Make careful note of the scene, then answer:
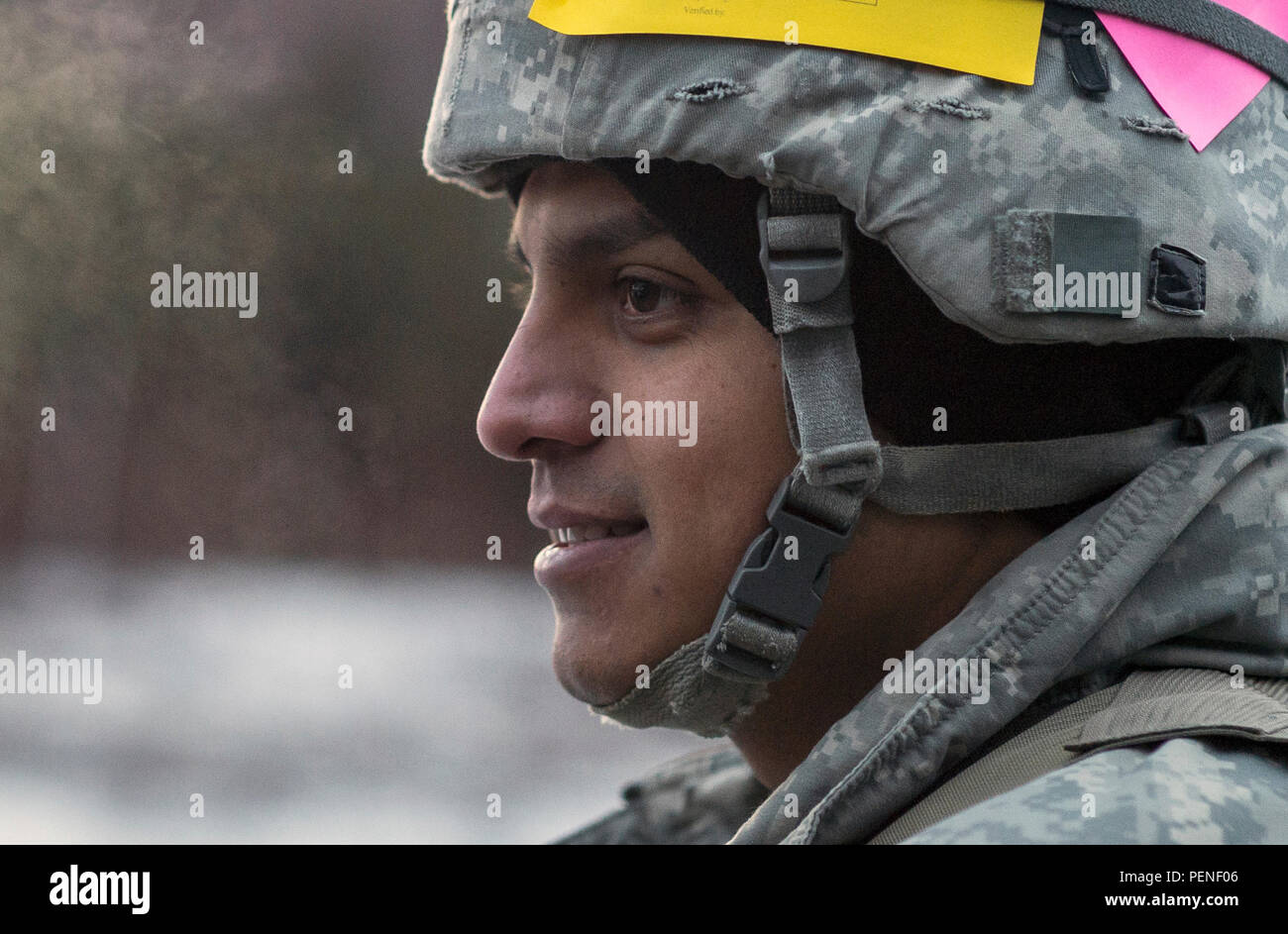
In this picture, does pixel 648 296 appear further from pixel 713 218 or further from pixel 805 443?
pixel 805 443

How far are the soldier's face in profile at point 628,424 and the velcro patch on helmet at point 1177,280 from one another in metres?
0.42

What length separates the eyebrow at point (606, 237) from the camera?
4.94 ft

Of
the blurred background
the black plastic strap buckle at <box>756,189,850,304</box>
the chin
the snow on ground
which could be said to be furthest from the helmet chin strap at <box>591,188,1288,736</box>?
the blurred background

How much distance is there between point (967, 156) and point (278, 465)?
23.5 feet

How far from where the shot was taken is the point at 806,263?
1431 mm

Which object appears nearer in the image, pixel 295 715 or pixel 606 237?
pixel 606 237

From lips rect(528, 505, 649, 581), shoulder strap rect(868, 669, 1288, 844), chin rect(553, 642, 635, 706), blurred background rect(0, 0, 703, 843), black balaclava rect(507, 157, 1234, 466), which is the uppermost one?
blurred background rect(0, 0, 703, 843)

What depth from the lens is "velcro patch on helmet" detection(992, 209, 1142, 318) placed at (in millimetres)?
1382

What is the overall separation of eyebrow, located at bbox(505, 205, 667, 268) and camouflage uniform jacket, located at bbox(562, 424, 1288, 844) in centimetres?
56

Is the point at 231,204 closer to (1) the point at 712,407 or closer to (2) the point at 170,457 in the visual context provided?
(2) the point at 170,457

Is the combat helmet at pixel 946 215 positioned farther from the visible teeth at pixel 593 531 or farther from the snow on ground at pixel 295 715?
the snow on ground at pixel 295 715

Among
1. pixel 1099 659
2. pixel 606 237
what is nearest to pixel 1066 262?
pixel 1099 659

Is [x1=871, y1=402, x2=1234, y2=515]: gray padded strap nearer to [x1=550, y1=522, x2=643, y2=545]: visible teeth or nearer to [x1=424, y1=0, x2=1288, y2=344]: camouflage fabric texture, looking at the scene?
[x1=424, y1=0, x2=1288, y2=344]: camouflage fabric texture

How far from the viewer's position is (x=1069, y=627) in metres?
1.32
